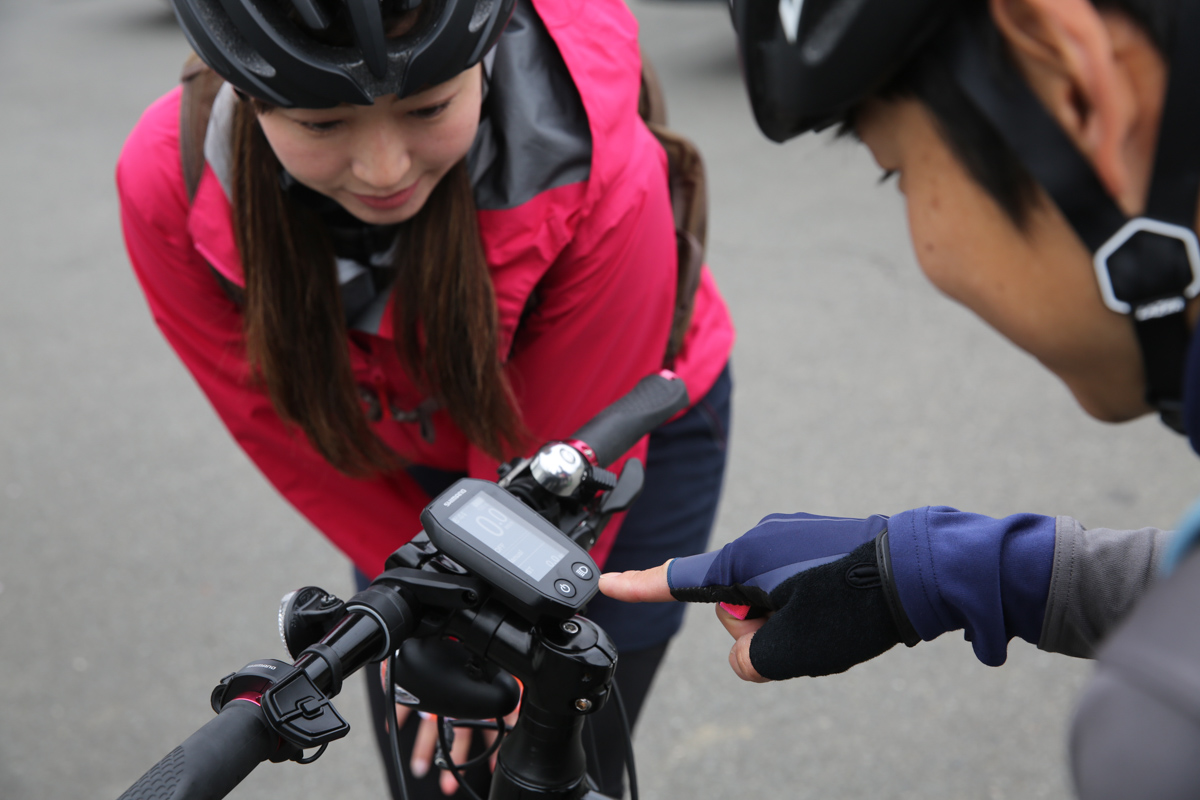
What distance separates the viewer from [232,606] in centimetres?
339

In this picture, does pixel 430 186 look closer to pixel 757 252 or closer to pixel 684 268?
A: pixel 684 268

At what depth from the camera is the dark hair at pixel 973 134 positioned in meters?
0.76

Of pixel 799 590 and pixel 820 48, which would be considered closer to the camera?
pixel 820 48

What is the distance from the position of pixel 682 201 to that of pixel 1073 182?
1.30m

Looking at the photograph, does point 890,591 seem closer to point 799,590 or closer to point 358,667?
point 799,590

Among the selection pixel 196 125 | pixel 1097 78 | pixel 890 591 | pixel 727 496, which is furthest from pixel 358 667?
pixel 727 496

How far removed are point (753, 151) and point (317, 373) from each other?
4.89 metres

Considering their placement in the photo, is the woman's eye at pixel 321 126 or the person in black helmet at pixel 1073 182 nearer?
the person in black helmet at pixel 1073 182

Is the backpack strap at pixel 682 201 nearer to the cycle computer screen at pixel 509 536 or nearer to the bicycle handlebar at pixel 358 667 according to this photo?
the bicycle handlebar at pixel 358 667

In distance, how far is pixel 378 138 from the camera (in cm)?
147

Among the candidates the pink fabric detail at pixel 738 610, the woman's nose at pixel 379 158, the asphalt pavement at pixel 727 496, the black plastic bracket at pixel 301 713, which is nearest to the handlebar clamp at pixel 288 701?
the black plastic bracket at pixel 301 713

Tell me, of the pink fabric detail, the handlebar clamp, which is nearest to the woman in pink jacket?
the pink fabric detail

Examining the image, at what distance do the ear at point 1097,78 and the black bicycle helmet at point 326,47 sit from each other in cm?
84

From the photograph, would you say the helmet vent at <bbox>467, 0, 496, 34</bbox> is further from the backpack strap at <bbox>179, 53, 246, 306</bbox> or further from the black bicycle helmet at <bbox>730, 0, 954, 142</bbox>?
the black bicycle helmet at <bbox>730, 0, 954, 142</bbox>
